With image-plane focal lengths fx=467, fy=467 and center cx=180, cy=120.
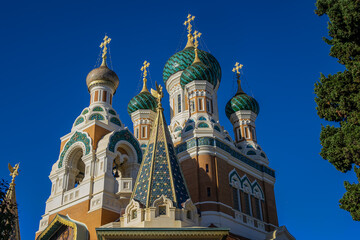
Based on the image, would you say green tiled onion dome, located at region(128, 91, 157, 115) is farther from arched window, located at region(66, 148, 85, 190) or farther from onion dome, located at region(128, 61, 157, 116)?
arched window, located at region(66, 148, 85, 190)

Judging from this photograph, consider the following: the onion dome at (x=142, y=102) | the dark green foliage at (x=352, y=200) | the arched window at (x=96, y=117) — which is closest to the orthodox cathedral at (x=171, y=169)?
the arched window at (x=96, y=117)

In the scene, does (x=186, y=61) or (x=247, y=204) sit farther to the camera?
(x=186, y=61)

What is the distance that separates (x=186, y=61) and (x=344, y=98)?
1316cm

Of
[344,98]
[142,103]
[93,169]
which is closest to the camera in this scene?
[344,98]

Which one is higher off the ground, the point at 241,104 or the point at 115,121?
the point at 241,104

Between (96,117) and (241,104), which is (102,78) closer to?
(96,117)

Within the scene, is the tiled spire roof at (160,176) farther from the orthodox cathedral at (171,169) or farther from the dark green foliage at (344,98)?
the dark green foliage at (344,98)

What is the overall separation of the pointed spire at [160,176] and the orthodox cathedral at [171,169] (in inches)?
1.2

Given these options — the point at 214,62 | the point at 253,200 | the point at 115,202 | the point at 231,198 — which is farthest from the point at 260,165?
the point at 115,202

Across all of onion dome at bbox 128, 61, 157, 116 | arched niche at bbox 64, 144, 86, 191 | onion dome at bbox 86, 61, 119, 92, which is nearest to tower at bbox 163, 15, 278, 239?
onion dome at bbox 128, 61, 157, 116

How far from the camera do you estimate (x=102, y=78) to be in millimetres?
20016

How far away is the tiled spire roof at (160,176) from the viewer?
12719mm

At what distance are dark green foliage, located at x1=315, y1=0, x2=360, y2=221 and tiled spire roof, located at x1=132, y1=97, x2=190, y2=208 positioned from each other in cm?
455

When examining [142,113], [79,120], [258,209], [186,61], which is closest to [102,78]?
[79,120]
